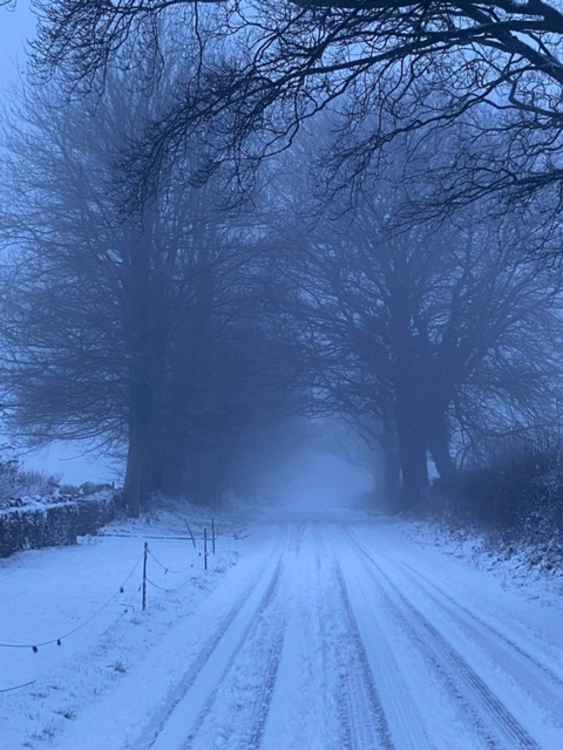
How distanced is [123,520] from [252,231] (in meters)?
11.6

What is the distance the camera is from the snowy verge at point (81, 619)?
7.82 m

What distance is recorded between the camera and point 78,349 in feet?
99.0

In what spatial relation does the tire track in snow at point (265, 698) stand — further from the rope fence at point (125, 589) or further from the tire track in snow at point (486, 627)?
the tire track in snow at point (486, 627)

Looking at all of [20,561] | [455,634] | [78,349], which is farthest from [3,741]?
[78,349]

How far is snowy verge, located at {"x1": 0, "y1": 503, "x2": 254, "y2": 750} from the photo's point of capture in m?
7.82

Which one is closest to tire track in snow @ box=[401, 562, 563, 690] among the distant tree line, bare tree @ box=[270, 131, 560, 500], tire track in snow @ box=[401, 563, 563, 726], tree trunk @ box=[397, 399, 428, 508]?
tire track in snow @ box=[401, 563, 563, 726]

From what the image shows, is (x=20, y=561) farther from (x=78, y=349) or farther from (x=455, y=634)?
(x=78, y=349)

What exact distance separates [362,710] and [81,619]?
514 cm

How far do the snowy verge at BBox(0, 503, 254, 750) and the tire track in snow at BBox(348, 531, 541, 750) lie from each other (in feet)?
9.27

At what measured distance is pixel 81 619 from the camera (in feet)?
38.4

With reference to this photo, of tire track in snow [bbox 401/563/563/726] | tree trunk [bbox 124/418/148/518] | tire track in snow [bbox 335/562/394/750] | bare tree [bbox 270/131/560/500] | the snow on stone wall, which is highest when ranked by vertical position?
bare tree [bbox 270/131/560/500]

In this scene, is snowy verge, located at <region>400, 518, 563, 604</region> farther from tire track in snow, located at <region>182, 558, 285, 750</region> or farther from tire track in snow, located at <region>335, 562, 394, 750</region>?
tire track in snow, located at <region>335, 562, 394, 750</region>

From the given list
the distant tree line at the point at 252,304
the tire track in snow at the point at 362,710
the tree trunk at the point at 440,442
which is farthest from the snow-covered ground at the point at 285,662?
the tree trunk at the point at 440,442

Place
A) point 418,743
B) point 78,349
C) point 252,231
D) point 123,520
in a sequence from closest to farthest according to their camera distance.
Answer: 1. point 418,743
2. point 123,520
3. point 78,349
4. point 252,231
